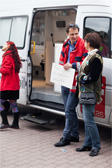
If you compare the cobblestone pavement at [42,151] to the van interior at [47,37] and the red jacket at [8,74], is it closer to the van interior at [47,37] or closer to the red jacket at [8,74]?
the red jacket at [8,74]

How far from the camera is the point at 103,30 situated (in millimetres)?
5633

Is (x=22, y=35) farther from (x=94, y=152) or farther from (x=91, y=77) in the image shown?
(x=94, y=152)

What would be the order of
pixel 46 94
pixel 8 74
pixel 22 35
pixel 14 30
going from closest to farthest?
1. pixel 8 74
2. pixel 46 94
3. pixel 22 35
4. pixel 14 30

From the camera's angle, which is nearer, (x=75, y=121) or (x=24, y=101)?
(x=75, y=121)

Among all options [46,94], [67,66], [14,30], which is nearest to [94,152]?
[67,66]

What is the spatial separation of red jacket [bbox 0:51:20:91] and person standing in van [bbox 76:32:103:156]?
181 centimetres

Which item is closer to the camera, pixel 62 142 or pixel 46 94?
pixel 62 142

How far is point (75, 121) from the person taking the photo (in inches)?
230

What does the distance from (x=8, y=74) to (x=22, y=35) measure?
1.14 m

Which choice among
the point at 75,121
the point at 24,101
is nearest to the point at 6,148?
the point at 75,121

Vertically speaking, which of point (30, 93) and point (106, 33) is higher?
point (106, 33)

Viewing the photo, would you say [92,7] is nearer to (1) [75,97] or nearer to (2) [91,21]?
(2) [91,21]

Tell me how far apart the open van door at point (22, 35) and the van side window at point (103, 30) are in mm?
1663

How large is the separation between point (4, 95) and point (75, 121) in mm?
1562
